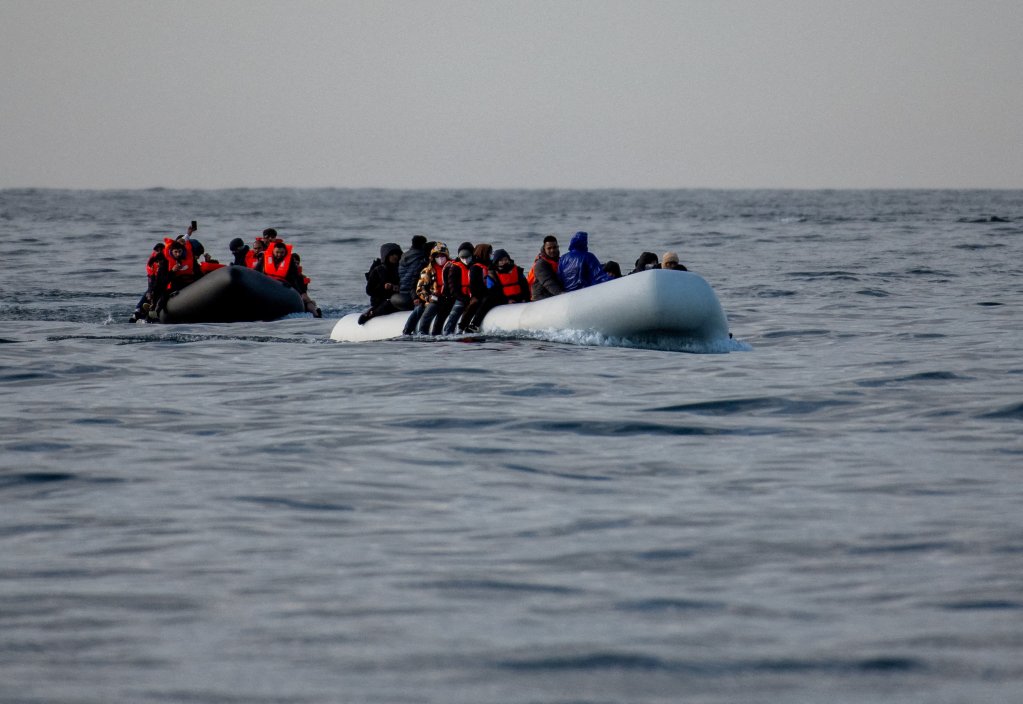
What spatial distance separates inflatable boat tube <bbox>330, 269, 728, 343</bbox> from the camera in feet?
55.3

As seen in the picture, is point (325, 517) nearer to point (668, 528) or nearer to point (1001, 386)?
point (668, 528)

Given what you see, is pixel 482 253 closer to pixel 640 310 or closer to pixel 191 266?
pixel 640 310

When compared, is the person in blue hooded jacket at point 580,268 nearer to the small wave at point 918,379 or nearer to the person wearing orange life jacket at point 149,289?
the small wave at point 918,379

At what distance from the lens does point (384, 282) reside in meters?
20.2

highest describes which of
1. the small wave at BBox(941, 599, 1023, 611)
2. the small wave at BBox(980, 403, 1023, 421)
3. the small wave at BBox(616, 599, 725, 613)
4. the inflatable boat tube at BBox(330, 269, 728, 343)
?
the inflatable boat tube at BBox(330, 269, 728, 343)

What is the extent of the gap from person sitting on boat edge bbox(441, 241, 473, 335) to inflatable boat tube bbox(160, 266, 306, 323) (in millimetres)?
5226

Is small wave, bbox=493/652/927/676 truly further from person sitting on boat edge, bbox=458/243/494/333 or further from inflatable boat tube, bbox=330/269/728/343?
person sitting on boat edge, bbox=458/243/494/333

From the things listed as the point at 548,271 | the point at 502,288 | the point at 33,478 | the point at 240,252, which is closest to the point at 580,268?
the point at 548,271

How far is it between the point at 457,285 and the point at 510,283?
736mm

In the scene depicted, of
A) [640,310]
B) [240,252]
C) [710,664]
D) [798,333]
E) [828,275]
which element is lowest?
[828,275]

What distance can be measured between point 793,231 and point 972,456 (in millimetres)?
66919

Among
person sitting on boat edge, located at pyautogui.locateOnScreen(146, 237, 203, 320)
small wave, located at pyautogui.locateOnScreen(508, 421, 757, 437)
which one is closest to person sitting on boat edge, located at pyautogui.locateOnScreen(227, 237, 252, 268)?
person sitting on boat edge, located at pyautogui.locateOnScreen(146, 237, 203, 320)

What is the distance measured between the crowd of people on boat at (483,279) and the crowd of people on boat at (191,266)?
203 inches

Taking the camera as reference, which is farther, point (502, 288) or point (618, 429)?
point (502, 288)
